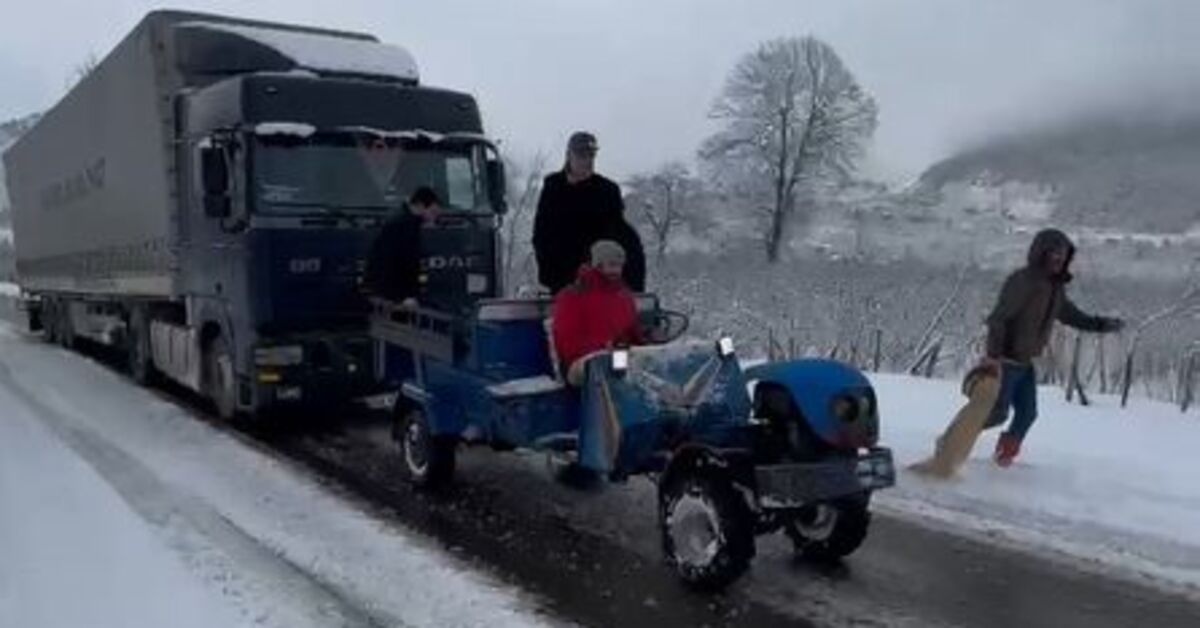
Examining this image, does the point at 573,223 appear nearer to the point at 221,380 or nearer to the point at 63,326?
the point at 221,380

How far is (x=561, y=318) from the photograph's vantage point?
7543 millimetres

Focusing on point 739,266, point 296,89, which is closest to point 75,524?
point 296,89

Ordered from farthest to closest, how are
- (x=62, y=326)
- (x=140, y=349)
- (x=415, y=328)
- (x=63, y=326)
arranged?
(x=62, y=326), (x=63, y=326), (x=140, y=349), (x=415, y=328)

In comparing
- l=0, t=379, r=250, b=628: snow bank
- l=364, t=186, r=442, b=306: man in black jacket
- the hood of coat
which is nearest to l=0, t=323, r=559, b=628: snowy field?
l=0, t=379, r=250, b=628: snow bank

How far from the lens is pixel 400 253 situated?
9781mm

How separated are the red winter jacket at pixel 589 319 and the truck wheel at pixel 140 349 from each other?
9.00 m

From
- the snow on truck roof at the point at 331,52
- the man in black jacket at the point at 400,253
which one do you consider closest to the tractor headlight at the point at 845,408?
the man in black jacket at the point at 400,253

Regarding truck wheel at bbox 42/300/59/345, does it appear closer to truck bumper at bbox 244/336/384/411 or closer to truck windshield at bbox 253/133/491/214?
truck bumper at bbox 244/336/384/411

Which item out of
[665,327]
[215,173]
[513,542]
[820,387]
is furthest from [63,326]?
[820,387]

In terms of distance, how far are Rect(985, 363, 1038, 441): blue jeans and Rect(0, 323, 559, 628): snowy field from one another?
14.2 feet

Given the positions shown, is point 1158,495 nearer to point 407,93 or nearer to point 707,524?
point 707,524

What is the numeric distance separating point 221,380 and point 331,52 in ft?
11.2

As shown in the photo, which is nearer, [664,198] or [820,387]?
[820,387]

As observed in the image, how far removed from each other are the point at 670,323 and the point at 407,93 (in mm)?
4505
